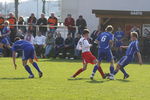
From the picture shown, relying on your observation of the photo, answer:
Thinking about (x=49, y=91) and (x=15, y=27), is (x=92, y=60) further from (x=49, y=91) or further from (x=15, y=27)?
(x=15, y=27)

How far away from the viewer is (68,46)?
27375 mm

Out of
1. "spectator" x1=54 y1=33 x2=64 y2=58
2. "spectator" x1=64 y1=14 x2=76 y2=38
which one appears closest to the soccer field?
"spectator" x1=54 y1=33 x2=64 y2=58

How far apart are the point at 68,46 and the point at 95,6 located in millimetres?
4744

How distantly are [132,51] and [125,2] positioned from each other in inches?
589

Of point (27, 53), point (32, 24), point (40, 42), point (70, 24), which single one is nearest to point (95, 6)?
point (70, 24)

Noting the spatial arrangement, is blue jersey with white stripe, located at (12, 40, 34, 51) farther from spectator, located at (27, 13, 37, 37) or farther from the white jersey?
spectator, located at (27, 13, 37, 37)

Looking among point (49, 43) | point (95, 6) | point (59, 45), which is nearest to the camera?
point (59, 45)

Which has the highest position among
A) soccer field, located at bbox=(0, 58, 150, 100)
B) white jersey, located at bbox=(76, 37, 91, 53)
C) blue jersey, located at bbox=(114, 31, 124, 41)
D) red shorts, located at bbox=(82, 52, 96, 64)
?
white jersey, located at bbox=(76, 37, 91, 53)

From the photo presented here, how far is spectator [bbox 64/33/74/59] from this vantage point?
89.8ft

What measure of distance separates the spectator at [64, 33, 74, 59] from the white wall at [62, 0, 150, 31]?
3596mm

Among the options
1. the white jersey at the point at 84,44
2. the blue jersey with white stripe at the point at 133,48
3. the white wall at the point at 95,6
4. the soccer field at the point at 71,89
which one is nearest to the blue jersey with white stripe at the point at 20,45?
the soccer field at the point at 71,89

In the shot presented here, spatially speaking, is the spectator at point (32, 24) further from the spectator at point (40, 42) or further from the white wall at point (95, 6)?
the white wall at point (95, 6)

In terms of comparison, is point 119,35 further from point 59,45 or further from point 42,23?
point 42,23

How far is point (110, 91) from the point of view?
12156 mm
